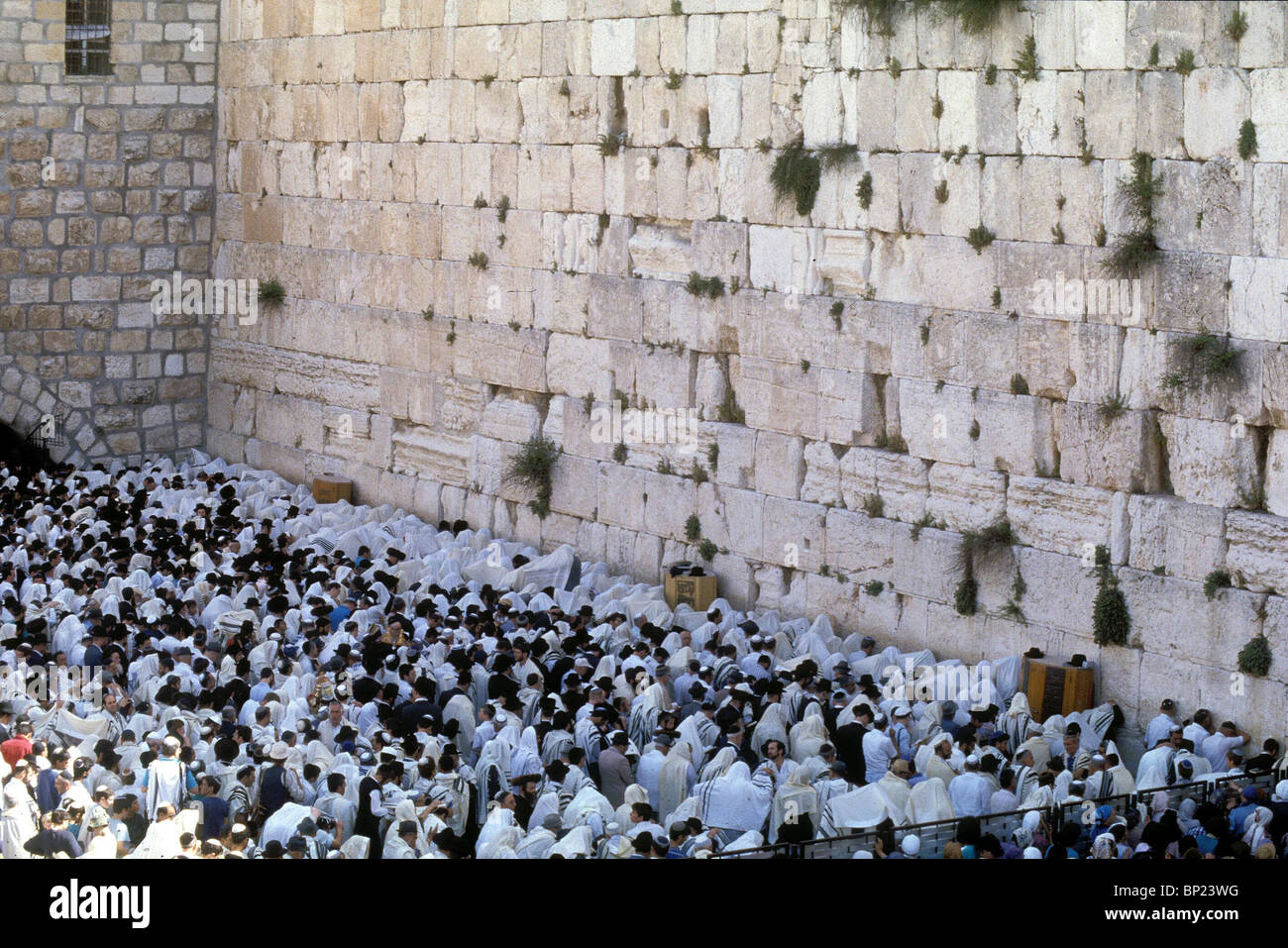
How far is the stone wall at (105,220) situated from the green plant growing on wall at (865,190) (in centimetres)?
1087

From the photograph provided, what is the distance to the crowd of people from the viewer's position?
10.3 meters

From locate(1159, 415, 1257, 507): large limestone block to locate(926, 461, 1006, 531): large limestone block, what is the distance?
1.49 m

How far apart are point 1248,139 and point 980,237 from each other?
2.35 metres

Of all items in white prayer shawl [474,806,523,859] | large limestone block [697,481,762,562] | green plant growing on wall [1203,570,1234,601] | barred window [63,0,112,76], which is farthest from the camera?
barred window [63,0,112,76]

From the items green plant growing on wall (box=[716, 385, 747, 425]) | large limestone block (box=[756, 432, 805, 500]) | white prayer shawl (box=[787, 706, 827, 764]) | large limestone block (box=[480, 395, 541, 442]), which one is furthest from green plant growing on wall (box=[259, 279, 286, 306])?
white prayer shawl (box=[787, 706, 827, 764])

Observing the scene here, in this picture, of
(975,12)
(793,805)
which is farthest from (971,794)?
(975,12)

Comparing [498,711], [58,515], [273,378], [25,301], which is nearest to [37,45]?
[25,301]

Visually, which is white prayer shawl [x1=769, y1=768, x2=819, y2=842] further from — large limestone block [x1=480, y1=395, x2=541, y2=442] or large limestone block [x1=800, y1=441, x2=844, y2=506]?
large limestone block [x1=480, y1=395, x2=541, y2=442]

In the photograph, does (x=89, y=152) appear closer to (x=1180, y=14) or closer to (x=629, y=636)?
(x=629, y=636)

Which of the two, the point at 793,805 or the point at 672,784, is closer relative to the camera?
the point at 793,805

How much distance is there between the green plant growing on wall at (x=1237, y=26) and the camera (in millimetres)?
12062

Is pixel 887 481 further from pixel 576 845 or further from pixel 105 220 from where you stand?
pixel 105 220

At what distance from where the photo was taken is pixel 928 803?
35.9 feet

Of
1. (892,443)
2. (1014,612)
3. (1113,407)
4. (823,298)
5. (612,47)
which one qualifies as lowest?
(1014,612)
